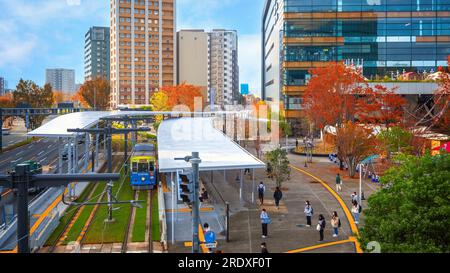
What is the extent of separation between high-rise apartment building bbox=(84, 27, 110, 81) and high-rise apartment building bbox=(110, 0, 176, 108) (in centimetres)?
5660

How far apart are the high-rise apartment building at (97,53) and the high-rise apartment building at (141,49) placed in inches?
2228

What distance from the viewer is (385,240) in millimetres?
10953

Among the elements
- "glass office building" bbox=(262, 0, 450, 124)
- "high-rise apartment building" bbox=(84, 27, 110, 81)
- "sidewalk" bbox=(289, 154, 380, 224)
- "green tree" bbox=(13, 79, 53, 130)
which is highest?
"high-rise apartment building" bbox=(84, 27, 110, 81)

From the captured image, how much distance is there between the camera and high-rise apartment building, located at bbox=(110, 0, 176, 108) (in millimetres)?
113000

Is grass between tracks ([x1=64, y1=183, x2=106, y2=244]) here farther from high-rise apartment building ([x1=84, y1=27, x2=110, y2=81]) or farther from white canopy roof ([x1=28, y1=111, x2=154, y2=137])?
high-rise apartment building ([x1=84, y1=27, x2=110, y2=81])

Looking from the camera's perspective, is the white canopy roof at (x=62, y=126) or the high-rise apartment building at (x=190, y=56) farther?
the high-rise apartment building at (x=190, y=56)

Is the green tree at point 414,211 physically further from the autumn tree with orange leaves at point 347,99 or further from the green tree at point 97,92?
the green tree at point 97,92

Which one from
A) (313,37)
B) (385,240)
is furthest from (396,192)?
(313,37)

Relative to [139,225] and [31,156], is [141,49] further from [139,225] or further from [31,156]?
[139,225]

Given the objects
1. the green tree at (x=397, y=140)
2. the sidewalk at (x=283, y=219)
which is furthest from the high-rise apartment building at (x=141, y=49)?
the green tree at (x=397, y=140)

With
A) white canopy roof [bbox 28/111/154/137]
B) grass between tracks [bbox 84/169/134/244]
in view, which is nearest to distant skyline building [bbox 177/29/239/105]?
white canopy roof [bbox 28/111/154/137]

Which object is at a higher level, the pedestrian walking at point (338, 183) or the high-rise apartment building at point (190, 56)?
the high-rise apartment building at point (190, 56)

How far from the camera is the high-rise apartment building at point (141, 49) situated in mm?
113000
